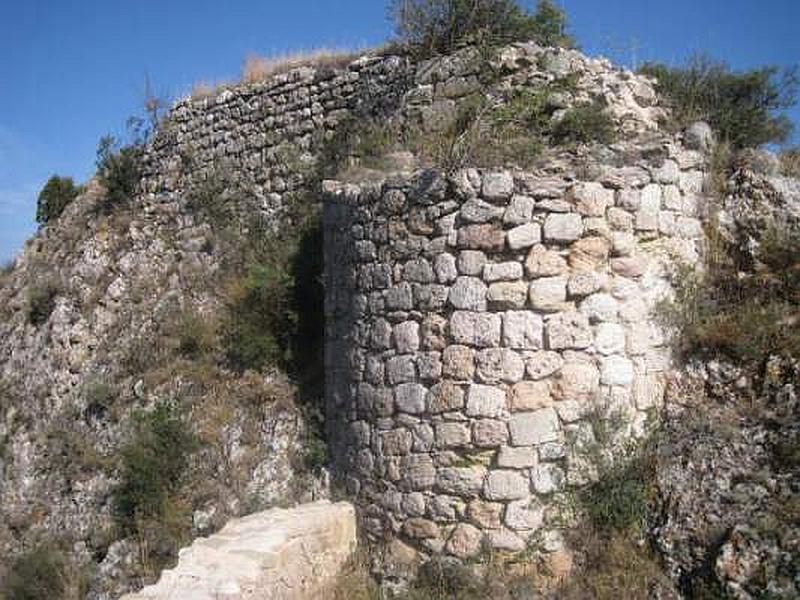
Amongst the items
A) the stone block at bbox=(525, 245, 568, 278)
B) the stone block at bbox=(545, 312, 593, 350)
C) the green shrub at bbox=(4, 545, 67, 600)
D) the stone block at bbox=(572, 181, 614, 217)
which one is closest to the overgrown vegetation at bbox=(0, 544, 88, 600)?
the green shrub at bbox=(4, 545, 67, 600)

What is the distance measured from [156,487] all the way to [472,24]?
5980 millimetres

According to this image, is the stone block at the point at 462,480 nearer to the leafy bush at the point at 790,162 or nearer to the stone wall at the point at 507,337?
the stone wall at the point at 507,337

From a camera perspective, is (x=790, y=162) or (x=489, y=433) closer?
(x=489, y=433)

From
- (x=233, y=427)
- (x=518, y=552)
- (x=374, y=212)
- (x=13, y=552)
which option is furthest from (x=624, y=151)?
(x=13, y=552)

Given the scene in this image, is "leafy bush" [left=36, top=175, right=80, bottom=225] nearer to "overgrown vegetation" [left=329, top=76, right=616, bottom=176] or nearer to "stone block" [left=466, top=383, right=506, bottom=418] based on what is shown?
"overgrown vegetation" [left=329, top=76, right=616, bottom=176]

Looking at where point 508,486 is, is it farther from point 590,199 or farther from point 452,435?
point 590,199

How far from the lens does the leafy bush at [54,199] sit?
1491 cm

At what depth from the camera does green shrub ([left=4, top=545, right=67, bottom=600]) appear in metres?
7.62

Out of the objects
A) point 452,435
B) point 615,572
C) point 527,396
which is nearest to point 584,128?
point 527,396

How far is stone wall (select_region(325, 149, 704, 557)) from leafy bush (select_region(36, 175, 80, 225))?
1153 centimetres

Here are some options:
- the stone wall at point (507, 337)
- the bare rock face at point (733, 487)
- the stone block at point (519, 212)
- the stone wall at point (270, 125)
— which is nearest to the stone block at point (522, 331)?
the stone wall at point (507, 337)

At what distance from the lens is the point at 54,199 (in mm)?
15023

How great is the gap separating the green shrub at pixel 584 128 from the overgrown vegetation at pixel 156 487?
4987 mm

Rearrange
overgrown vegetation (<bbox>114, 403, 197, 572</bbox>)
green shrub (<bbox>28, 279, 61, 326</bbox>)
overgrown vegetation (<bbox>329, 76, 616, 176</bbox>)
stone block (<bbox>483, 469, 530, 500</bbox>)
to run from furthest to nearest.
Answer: green shrub (<bbox>28, 279, 61, 326</bbox>), overgrown vegetation (<bbox>114, 403, 197, 572</bbox>), overgrown vegetation (<bbox>329, 76, 616, 176</bbox>), stone block (<bbox>483, 469, 530, 500</bbox>)
